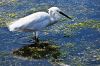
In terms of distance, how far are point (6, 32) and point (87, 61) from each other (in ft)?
8.99

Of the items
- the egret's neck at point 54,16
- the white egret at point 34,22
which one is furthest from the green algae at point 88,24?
the white egret at point 34,22

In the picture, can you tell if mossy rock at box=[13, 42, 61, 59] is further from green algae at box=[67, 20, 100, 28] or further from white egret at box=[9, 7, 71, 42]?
green algae at box=[67, 20, 100, 28]

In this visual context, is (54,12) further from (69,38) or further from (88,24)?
(88,24)

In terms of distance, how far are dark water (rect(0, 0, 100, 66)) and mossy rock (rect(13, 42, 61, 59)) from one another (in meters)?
0.18

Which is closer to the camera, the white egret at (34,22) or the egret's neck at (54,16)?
the white egret at (34,22)

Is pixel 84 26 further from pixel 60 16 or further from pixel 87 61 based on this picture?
pixel 87 61

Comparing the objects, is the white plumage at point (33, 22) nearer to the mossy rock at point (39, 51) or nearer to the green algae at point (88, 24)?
the mossy rock at point (39, 51)

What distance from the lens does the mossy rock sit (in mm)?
9336

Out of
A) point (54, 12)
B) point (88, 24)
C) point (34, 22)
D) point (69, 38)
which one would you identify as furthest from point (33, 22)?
point (88, 24)

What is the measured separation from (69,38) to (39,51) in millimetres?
964

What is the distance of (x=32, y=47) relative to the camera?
32.7 ft

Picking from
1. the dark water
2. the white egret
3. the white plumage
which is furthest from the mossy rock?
the white plumage

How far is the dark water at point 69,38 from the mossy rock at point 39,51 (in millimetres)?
176

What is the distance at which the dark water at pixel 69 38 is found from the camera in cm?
894
